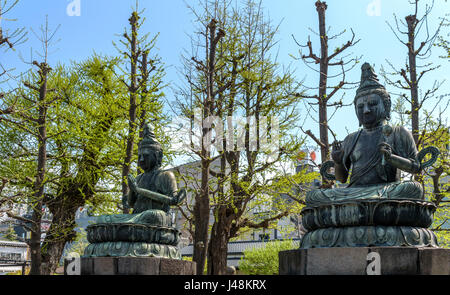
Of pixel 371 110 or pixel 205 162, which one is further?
pixel 205 162

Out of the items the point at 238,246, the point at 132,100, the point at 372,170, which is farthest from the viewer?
the point at 238,246

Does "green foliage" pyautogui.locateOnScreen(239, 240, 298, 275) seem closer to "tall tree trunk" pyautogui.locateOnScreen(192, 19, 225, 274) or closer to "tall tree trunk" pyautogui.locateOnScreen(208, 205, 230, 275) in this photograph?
"tall tree trunk" pyautogui.locateOnScreen(208, 205, 230, 275)

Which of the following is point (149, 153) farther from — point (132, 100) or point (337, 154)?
point (132, 100)

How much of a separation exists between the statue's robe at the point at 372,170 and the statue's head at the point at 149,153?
3.39m

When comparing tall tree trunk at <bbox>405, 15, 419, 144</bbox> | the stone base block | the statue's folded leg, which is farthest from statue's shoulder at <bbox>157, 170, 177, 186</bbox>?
tall tree trunk at <bbox>405, 15, 419, 144</bbox>

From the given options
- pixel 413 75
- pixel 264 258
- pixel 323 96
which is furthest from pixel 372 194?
pixel 264 258

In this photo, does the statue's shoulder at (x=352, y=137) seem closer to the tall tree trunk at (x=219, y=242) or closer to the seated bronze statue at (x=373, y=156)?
the seated bronze statue at (x=373, y=156)

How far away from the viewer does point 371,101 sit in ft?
22.0

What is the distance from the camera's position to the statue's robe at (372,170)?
5594 mm

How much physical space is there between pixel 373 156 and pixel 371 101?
0.81 meters

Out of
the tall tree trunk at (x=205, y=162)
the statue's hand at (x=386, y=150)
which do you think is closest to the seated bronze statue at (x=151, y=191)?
the tall tree trunk at (x=205, y=162)

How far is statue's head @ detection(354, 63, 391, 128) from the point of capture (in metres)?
6.71
